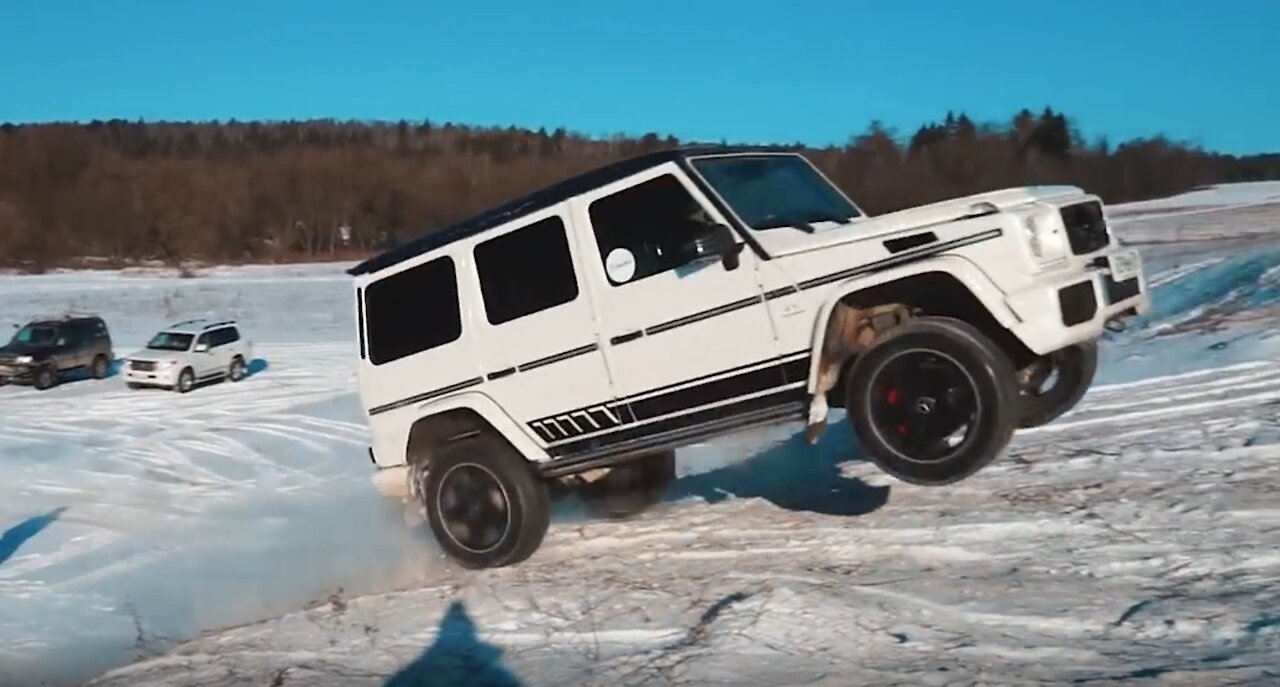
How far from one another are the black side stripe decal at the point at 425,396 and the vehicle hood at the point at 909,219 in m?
2.37

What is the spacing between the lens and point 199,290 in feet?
189

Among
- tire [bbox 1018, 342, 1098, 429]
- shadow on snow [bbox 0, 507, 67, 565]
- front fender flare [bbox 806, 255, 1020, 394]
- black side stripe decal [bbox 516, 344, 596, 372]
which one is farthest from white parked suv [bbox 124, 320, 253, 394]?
front fender flare [bbox 806, 255, 1020, 394]

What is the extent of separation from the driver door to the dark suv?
28342 millimetres

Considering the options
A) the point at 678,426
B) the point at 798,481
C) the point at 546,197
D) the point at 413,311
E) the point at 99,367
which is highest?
the point at 99,367

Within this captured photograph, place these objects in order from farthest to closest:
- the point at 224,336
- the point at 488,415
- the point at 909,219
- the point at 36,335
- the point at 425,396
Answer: the point at 36,335 < the point at 224,336 < the point at 425,396 < the point at 488,415 < the point at 909,219

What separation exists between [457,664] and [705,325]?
2.35 m

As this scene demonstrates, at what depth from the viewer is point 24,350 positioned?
32062mm

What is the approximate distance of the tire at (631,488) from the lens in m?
10.0

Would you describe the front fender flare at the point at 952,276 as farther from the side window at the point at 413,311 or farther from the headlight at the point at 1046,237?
the side window at the point at 413,311

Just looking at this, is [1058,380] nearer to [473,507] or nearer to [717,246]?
[717,246]

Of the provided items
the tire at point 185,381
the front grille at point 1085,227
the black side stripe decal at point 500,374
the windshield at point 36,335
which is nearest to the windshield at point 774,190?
the front grille at point 1085,227

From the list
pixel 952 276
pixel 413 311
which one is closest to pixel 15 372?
pixel 413 311

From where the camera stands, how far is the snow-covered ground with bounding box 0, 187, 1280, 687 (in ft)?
19.9

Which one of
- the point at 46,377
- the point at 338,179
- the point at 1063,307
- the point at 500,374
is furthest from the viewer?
the point at 338,179
